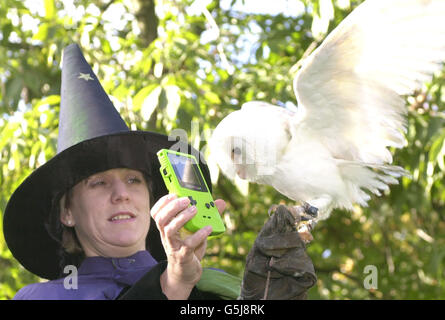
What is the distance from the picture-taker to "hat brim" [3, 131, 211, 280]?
1927 millimetres

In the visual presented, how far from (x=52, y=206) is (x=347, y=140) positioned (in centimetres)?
108

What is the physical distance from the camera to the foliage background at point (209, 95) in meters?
2.87

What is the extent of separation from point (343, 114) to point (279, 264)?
1.74 ft

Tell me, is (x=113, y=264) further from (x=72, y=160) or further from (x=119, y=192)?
(x=72, y=160)

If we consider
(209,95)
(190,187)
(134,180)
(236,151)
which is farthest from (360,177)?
(209,95)

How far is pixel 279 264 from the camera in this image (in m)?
1.42

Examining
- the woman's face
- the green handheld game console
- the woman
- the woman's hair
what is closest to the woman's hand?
the green handheld game console

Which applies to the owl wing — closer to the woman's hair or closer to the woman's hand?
the woman's hand

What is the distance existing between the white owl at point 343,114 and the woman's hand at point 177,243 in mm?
230

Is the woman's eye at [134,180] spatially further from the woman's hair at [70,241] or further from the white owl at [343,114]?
the white owl at [343,114]

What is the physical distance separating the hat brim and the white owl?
1.53 feet

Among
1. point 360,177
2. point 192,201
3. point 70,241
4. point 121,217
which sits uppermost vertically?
point 192,201

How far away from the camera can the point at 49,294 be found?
1.77 metres

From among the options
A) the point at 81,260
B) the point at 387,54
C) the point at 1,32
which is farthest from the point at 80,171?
the point at 1,32
